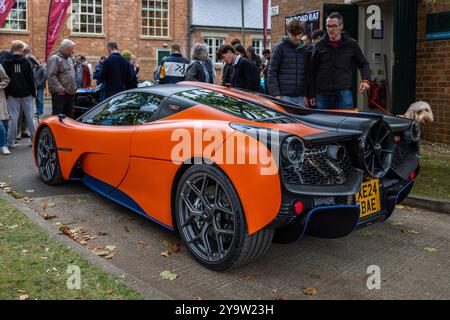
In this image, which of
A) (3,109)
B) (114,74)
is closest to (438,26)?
(114,74)

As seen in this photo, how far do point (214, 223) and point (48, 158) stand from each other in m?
3.21

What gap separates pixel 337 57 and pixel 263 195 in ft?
12.3

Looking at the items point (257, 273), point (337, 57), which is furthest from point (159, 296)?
point (337, 57)

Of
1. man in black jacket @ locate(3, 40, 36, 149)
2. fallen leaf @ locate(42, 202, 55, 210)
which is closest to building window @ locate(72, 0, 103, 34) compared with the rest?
man in black jacket @ locate(3, 40, 36, 149)

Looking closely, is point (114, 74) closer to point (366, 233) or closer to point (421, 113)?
point (421, 113)

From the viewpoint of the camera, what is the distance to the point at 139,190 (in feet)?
13.6

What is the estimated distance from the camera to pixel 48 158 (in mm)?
5863

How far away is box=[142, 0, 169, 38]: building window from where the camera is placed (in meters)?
28.5

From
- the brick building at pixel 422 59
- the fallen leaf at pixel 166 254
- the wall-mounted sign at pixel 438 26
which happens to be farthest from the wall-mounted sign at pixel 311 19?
the fallen leaf at pixel 166 254

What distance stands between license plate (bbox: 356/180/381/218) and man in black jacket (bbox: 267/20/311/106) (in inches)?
124

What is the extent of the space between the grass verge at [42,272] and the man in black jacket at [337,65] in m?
3.98

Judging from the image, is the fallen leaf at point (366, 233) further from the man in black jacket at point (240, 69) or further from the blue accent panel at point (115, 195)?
the man in black jacket at point (240, 69)

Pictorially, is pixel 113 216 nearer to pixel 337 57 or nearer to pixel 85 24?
pixel 337 57

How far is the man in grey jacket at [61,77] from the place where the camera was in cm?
846
